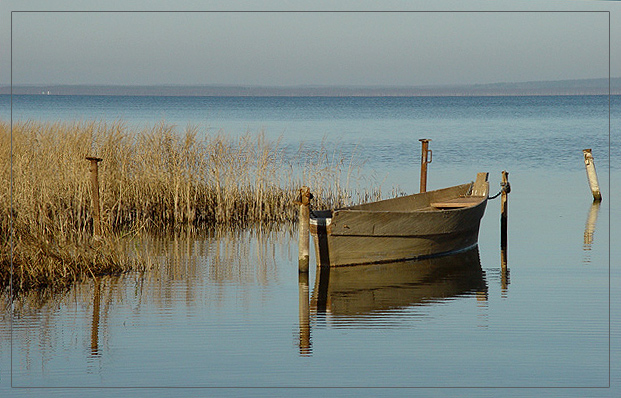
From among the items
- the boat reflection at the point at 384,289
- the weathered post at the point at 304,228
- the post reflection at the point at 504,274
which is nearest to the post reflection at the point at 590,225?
the post reflection at the point at 504,274

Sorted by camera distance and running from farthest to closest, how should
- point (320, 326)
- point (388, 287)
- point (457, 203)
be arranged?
point (457, 203) → point (388, 287) → point (320, 326)

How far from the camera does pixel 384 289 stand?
9984mm

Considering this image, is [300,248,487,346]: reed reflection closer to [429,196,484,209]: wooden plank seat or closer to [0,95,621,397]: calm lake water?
[0,95,621,397]: calm lake water

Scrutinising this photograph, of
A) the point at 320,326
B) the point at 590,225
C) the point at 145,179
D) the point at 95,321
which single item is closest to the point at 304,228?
the point at 320,326

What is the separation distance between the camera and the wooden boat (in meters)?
10.8

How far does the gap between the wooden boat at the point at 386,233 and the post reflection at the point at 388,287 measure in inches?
5.4

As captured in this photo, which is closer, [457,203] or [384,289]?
[384,289]

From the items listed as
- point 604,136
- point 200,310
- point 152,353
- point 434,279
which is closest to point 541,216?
point 434,279

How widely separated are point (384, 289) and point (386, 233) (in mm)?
1394

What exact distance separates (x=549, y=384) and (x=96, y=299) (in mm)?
4950

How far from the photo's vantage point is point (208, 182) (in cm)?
1471

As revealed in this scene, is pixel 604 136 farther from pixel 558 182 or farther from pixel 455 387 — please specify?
pixel 455 387

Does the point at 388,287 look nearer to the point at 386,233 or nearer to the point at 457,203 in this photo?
the point at 386,233

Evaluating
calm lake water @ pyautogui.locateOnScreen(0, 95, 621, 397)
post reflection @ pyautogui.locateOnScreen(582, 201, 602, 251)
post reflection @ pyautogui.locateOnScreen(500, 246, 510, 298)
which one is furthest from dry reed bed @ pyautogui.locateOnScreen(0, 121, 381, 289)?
post reflection @ pyautogui.locateOnScreen(582, 201, 602, 251)
